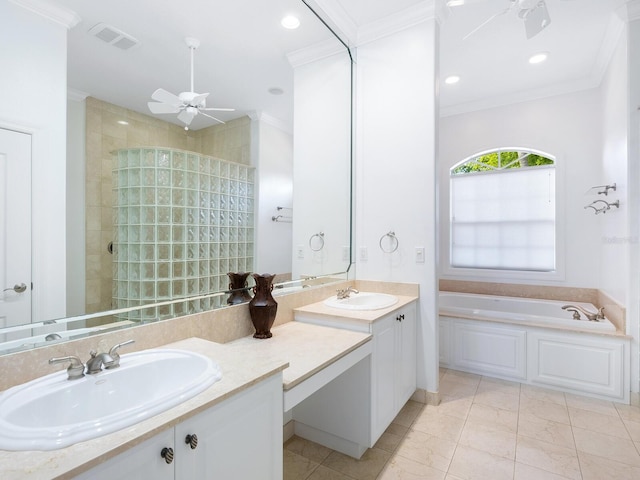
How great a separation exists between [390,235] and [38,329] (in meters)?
2.21

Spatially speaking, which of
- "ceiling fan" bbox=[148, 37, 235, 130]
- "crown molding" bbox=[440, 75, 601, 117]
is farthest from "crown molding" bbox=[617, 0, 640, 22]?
"ceiling fan" bbox=[148, 37, 235, 130]

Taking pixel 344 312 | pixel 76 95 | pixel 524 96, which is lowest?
pixel 344 312

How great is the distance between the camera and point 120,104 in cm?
126

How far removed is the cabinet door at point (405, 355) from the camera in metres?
2.22

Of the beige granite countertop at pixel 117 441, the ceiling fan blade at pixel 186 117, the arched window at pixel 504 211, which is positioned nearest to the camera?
the beige granite countertop at pixel 117 441

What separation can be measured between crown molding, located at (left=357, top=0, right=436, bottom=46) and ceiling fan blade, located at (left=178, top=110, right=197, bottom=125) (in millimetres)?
1964

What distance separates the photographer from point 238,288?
1736 mm

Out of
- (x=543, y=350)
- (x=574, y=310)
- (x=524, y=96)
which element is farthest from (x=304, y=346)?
(x=524, y=96)

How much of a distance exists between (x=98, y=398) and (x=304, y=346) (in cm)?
88

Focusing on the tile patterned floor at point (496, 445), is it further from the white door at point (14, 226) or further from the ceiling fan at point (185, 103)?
the ceiling fan at point (185, 103)

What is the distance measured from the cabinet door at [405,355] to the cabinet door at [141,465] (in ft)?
5.48

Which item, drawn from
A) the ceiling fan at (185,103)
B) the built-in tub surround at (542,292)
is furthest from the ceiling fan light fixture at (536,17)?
the built-in tub surround at (542,292)

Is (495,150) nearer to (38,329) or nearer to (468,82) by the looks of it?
(468,82)

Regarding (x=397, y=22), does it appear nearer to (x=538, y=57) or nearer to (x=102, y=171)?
(x=538, y=57)
